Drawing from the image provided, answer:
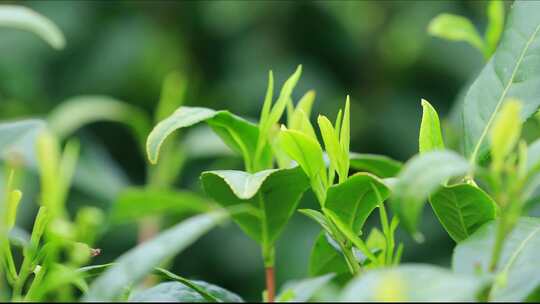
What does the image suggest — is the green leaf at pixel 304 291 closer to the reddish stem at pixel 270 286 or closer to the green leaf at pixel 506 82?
the reddish stem at pixel 270 286

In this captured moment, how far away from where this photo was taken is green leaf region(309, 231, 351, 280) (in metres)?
0.66

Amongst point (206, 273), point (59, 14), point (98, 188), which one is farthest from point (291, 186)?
point (59, 14)

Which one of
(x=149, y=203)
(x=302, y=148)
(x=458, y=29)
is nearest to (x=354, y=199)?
(x=302, y=148)

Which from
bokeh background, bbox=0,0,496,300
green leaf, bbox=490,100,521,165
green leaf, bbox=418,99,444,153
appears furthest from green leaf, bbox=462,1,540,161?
bokeh background, bbox=0,0,496,300

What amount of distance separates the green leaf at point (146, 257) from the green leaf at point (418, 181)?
84 mm

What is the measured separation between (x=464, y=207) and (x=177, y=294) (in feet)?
0.56

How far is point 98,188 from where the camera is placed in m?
2.09

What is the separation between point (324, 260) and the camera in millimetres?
669

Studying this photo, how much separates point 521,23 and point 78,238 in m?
0.35

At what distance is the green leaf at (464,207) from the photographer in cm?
57

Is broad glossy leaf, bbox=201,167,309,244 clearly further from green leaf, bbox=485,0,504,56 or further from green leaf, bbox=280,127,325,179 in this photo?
green leaf, bbox=485,0,504,56

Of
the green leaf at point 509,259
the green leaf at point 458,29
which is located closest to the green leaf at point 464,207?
the green leaf at point 509,259

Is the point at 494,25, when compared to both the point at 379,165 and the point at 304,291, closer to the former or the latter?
the point at 379,165

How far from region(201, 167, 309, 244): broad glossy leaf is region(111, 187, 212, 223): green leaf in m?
0.10
